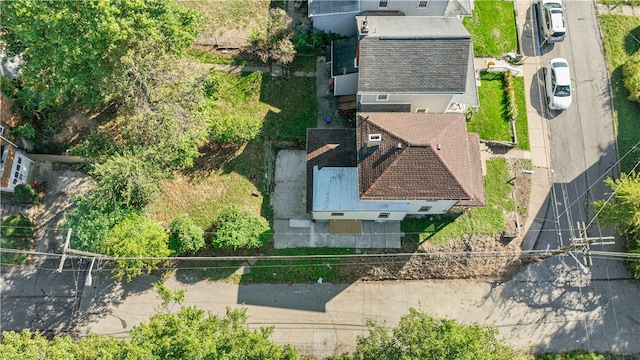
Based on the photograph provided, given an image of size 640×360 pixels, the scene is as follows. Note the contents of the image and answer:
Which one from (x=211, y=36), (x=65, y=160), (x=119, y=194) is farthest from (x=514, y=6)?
(x=65, y=160)

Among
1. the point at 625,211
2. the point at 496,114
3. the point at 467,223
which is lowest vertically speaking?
the point at 467,223

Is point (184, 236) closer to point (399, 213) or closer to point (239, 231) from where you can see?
point (239, 231)

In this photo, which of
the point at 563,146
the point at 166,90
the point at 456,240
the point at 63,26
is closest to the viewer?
the point at 63,26

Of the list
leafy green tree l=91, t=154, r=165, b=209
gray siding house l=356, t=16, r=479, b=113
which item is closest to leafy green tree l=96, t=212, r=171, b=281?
leafy green tree l=91, t=154, r=165, b=209

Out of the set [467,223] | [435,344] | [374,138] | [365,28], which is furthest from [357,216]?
[365,28]

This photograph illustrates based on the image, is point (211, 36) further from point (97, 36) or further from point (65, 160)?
point (65, 160)
